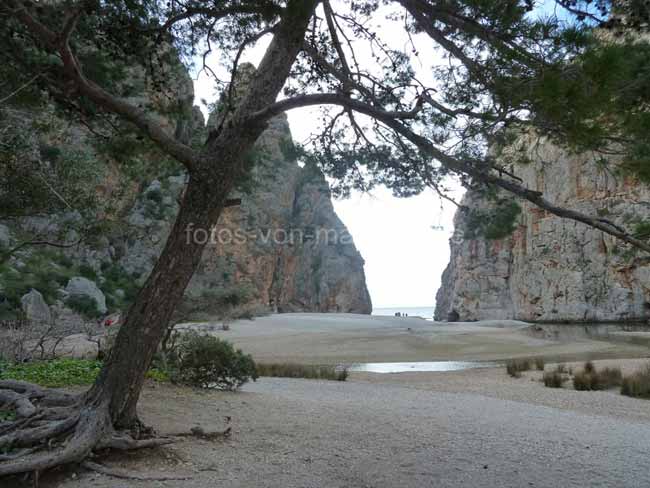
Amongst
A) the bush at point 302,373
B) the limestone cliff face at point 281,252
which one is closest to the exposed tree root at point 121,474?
the bush at point 302,373

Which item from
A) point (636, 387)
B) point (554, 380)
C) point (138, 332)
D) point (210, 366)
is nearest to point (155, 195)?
point (210, 366)

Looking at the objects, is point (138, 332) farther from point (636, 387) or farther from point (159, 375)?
point (636, 387)

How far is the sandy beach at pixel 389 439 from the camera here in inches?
114

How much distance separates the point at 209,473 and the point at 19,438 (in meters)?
1.20

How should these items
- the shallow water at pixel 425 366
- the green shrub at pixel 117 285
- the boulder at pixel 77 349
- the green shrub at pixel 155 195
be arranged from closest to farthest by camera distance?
the boulder at pixel 77 349 < the shallow water at pixel 425 366 < the green shrub at pixel 117 285 < the green shrub at pixel 155 195

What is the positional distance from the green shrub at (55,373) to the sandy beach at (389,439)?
0.91 m

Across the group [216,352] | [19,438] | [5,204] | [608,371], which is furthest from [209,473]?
[608,371]

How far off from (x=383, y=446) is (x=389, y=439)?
26 cm

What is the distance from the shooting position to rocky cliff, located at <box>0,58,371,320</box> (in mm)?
5125

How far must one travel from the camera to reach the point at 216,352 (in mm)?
6391

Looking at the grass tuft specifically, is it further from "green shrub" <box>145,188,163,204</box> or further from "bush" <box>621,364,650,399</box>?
"green shrub" <box>145,188,163,204</box>

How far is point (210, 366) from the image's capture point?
20.7ft

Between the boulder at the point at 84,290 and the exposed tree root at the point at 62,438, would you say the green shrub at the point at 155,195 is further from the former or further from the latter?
the exposed tree root at the point at 62,438

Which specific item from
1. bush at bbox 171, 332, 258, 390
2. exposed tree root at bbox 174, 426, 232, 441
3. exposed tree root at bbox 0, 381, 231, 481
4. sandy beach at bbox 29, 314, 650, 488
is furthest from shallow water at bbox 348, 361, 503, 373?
exposed tree root at bbox 0, 381, 231, 481
